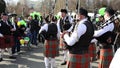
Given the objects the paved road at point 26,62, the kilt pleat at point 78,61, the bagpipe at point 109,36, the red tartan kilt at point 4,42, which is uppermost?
the bagpipe at point 109,36

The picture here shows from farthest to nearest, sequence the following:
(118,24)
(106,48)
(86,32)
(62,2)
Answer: (62,2) → (106,48) → (118,24) → (86,32)

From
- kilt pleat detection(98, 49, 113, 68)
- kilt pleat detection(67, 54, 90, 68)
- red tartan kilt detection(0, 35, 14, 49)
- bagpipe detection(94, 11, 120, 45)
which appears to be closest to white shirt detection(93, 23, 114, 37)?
bagpipe detection(94, 11, 120, 45)

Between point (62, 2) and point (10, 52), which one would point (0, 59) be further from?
point (62, 2)

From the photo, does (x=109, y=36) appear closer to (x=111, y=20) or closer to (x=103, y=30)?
(x=103, y=30)

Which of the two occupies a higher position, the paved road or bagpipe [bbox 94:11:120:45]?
bagpipe [bbox 94:11:120:45]

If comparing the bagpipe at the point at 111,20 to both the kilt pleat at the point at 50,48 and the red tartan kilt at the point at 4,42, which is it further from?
the red tartan kilt at the point at 4,42

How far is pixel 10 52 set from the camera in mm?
10078

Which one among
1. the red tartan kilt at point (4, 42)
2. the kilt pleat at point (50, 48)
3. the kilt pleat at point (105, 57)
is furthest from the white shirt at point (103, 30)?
the red tartan kilt at point (4, 42)

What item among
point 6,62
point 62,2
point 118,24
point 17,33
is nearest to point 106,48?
point 118,24

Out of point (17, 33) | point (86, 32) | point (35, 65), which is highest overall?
→ point (86, 32)

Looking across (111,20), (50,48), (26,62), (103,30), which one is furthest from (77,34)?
(26,62)

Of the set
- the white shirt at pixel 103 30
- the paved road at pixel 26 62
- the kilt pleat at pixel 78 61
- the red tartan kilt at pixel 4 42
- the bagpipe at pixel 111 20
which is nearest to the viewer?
the kilt pleat at pixel 78 61

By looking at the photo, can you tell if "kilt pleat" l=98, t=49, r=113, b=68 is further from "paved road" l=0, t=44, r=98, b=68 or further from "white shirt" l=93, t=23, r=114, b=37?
"paved road" l=0, t=44, r=98, b=68

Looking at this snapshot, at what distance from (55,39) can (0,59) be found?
251cm
